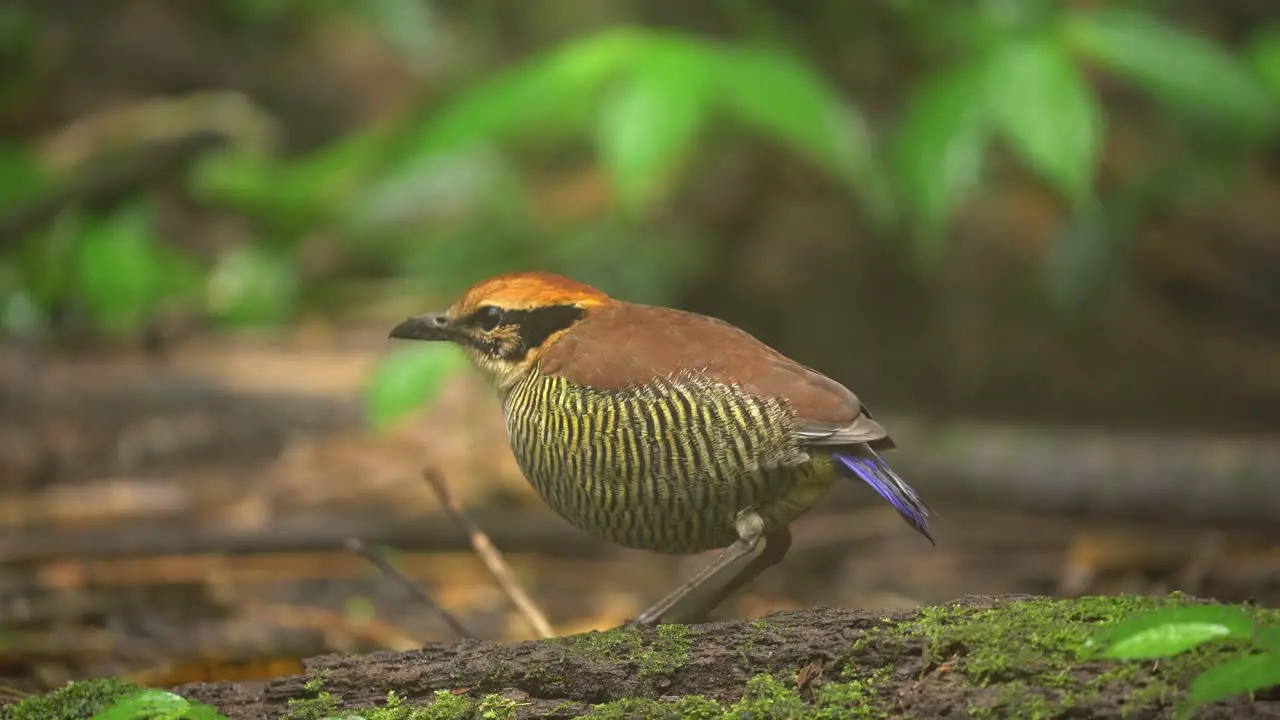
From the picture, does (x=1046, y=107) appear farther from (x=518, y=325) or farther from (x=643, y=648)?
(x=643, y=648)

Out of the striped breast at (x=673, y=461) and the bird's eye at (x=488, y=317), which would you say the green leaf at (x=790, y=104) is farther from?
the striped breast at (x=673, y=461)

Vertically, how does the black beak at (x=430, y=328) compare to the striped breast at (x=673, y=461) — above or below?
above

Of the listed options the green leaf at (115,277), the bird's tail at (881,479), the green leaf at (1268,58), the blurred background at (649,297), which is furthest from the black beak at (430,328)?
the green leaf at (115,277)

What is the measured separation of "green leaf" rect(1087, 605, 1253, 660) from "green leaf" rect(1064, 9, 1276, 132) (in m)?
3.73

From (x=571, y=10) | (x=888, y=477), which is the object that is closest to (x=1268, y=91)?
(x=888, y=477)

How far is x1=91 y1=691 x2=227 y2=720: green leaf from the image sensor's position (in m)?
2.39

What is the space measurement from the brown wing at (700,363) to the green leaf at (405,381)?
6.94 feet

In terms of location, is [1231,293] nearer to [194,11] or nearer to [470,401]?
[470,401]

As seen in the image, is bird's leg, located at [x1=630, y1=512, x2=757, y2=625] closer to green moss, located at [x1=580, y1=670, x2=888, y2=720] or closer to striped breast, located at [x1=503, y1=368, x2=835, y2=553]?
striped breast, located at [x1=503, y1=368, x2=835, y2=553]

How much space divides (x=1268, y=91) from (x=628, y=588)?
3.42 m

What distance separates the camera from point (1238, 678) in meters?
2.01

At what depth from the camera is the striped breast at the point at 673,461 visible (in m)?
2.78

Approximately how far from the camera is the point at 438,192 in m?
7.92

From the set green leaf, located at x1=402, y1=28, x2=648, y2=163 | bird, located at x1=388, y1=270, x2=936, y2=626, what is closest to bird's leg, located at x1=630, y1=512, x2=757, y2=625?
bird, located at x1=388, y1=270, x2=936, y2=626
